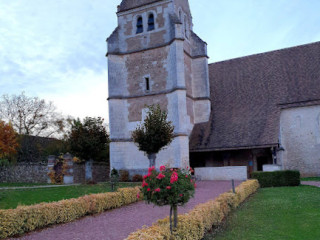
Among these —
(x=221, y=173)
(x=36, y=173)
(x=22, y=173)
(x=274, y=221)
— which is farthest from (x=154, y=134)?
(x=22, y=173)

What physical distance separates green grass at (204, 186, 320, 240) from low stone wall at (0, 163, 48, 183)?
→ 20.5 meters

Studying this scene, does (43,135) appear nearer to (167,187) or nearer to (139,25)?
(139,25)

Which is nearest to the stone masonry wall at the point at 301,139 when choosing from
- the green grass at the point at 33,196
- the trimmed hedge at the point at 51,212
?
the green grass at the point at 33,196

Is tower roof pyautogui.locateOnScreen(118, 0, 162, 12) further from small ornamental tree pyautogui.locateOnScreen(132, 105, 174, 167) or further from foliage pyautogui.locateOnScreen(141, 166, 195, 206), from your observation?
foliage pyautogui.locateOnScreen(141, 166, 195, 206)

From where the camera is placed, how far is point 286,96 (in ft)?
81.0

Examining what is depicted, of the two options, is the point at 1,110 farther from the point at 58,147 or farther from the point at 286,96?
the point at 286,96

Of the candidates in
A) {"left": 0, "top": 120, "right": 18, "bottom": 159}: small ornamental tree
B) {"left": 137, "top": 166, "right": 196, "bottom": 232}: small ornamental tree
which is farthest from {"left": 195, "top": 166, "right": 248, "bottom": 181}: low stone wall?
{"left": 0, "top": 120, "right": 18, "bottom": 159}: small ornamental tree

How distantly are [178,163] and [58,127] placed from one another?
2365 cm

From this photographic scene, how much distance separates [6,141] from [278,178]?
23.0 meters

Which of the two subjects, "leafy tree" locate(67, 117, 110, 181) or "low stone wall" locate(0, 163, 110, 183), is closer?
"leafy tree" locate(67, 117, 110, 181)

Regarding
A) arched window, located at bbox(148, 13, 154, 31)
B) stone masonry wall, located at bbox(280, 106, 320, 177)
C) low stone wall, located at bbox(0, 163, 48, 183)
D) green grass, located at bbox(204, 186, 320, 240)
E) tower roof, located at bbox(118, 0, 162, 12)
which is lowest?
green grass, located at bbox(204, 186, 320, 240)

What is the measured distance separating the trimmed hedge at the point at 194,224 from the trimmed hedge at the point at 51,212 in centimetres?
345

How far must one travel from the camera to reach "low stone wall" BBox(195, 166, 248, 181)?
70.7 ft

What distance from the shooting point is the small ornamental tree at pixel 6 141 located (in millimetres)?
29250
